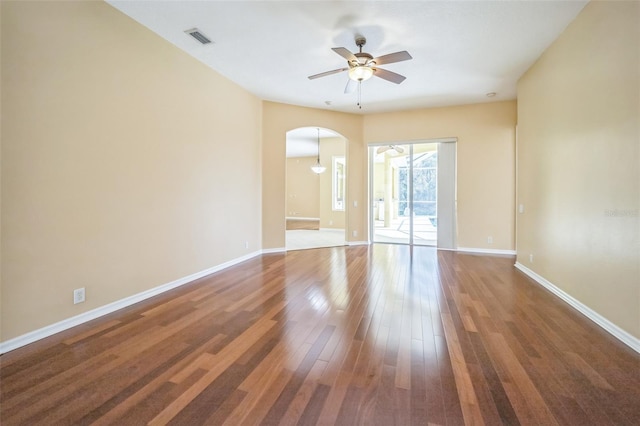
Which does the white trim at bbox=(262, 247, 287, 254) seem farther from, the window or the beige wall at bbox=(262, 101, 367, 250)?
the window

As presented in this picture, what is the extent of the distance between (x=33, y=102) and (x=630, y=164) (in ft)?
16.1

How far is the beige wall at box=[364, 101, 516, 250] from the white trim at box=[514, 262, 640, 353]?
2110 millimetres

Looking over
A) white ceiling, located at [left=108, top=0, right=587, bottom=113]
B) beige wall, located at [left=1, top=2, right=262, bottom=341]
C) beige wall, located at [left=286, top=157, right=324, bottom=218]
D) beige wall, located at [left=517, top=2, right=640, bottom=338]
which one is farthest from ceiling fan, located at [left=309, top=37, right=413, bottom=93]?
A: beige wall, located at [left=286, top=157, right=324, bottom=218]

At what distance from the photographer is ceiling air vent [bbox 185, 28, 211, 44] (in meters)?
3.31

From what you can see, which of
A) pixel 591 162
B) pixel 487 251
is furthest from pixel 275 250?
pixel 591 162

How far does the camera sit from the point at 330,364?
1990 millimetres

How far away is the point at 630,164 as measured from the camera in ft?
7.60

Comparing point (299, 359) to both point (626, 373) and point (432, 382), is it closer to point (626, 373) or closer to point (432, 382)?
point (432, 382)

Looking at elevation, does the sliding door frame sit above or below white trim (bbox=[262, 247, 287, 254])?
above

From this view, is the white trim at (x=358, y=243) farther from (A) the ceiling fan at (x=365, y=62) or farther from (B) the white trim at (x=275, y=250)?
(A) the ceiling fan at (x=365, y=62)

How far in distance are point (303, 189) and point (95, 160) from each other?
10968 millimetres

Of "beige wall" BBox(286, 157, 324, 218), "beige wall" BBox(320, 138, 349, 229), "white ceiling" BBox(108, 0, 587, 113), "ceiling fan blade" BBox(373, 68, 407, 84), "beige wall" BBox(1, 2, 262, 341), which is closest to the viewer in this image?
"beige wall" BBox(1, 2, 262, 341)

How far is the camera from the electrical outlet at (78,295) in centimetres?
259

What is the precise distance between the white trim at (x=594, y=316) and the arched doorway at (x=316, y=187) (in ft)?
14.1
